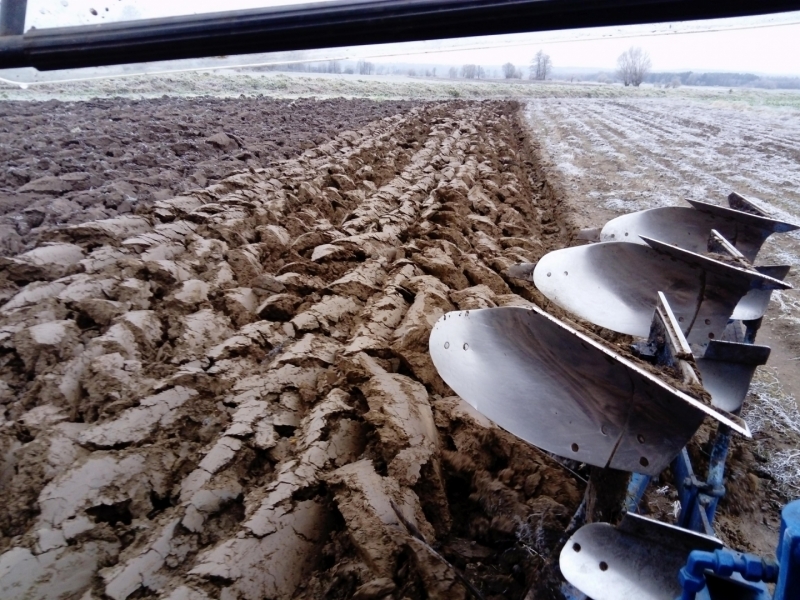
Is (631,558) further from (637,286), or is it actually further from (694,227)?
(694,227)

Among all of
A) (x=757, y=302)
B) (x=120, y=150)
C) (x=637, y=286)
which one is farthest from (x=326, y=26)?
(x=120, y=150)

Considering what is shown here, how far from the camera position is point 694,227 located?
3.59 meters

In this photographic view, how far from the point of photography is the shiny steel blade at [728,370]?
91.7 inches

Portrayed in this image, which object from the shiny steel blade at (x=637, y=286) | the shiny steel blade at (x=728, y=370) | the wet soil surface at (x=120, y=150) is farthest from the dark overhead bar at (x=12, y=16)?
the wet soil surface at (x=120, y=150)

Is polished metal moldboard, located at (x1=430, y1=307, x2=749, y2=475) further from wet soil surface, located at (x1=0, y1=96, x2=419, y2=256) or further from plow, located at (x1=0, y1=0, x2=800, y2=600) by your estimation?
wet soil surface, located at (x1=0, y1=96, x2=419, y2=256)

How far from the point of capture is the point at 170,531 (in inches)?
75.2

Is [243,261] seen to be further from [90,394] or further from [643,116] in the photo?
[643,116]

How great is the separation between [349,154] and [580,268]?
5.20 metres

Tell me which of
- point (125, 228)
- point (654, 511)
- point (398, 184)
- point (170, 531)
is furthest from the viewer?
point (398, 184)

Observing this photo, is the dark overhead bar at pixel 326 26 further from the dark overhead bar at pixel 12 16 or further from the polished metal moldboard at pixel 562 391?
the polished metal moldboard at pixel 562 391

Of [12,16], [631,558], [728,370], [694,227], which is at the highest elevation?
[12,16]

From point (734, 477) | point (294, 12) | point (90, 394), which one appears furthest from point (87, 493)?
point (734, 477)

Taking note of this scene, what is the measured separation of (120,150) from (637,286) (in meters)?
6.98

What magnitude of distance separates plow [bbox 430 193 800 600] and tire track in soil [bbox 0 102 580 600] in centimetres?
41
